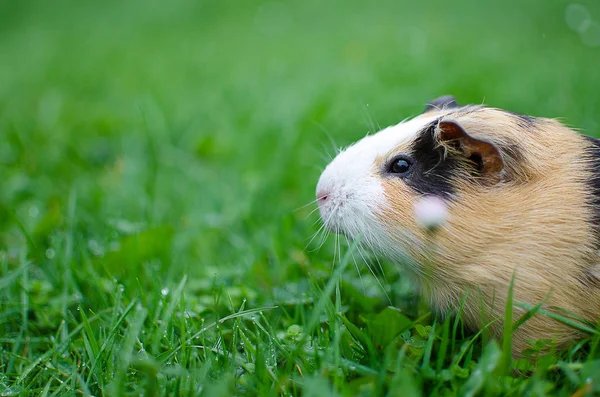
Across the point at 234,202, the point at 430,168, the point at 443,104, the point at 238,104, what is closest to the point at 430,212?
the point at 430,168

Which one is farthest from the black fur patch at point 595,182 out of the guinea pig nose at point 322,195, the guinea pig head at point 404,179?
the guinea pig nose at point 322,195

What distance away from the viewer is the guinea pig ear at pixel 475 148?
2.16 metres

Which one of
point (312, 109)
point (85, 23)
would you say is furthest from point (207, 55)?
point (85, 23)

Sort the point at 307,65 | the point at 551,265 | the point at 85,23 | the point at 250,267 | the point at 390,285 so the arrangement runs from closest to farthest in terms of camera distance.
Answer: the point at 551,265
the point at 390,285
the point at 250,267
the point at 307,65
the point at 85,23

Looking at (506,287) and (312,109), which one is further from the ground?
(312,109)

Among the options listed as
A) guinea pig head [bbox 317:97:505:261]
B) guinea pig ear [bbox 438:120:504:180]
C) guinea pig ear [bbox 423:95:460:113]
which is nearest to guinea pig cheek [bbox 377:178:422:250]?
guinea pig head [bbox 317:97:505:261]

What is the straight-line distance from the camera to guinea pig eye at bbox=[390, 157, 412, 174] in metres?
2.37

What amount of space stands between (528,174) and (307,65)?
4.72 metres

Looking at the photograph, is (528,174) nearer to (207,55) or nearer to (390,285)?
(390,285)

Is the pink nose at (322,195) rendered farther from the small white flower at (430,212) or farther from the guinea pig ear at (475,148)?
the guinea pig ear at (475,148)

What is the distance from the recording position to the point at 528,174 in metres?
2.24

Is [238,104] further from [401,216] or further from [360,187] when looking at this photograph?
[401,216]

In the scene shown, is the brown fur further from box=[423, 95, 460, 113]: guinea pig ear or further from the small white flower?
box=[423, 95, 460, 113]: guinea pig ear

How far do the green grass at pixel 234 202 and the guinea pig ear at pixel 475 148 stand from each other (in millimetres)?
635
